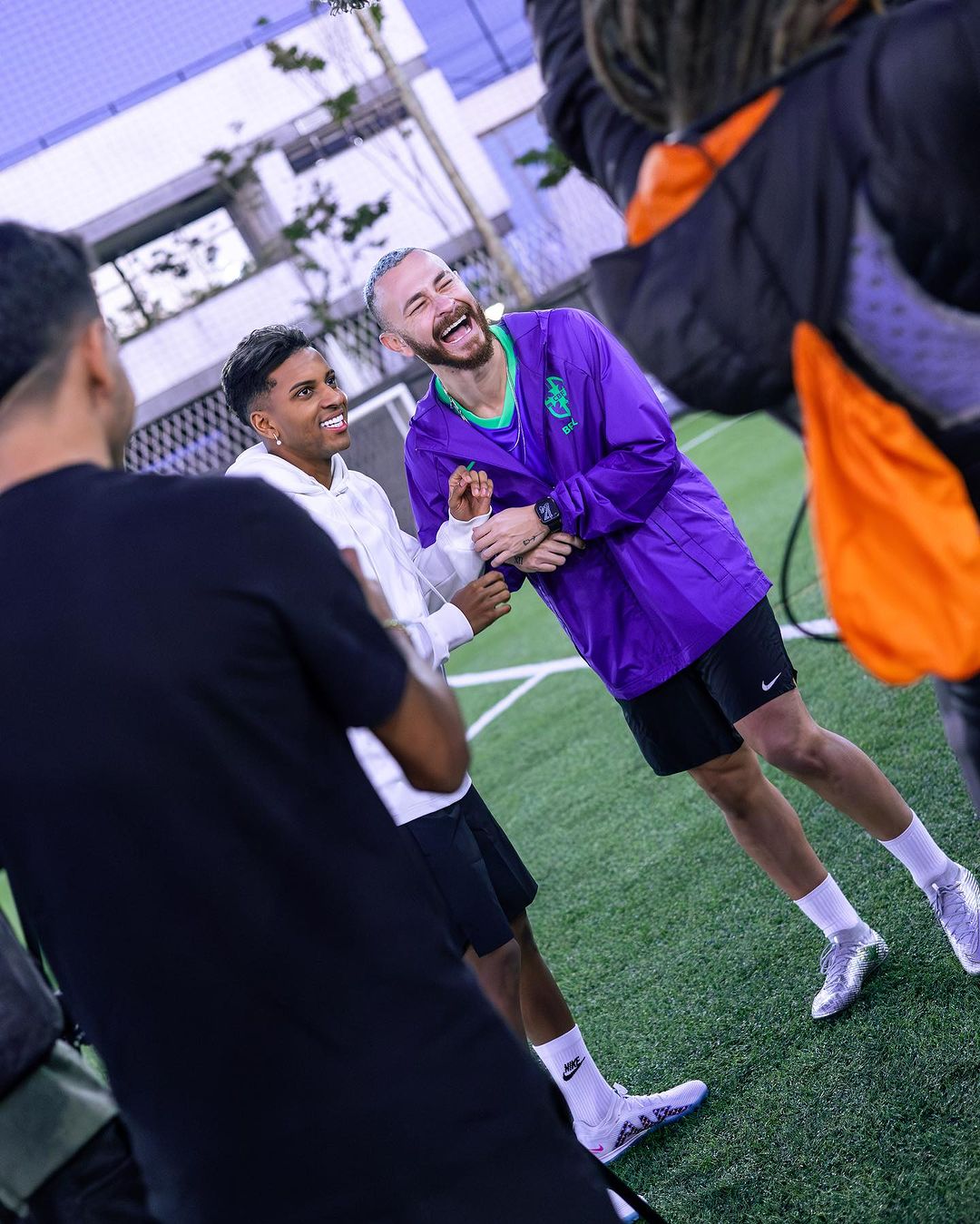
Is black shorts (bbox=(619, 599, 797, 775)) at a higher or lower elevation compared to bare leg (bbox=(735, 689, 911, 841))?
higher

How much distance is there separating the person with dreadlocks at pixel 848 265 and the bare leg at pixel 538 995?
1.98 meters

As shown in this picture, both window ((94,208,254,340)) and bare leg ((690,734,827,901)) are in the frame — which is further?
window ((94,208,254,340))

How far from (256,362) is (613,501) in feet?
3.57

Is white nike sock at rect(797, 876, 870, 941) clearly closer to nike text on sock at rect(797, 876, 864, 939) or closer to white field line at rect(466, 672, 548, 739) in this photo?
nike text on sock at rect(797, 876, 864, 939)

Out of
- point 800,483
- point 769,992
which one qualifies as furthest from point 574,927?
point 800,483

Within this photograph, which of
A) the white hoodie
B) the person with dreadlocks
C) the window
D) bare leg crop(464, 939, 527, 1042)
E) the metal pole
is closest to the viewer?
the person with dreadlocks

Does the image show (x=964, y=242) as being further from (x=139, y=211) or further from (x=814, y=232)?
(x=139, y=211)

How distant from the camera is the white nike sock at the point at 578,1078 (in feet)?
10.4

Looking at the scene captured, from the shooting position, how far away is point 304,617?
59.7 inches

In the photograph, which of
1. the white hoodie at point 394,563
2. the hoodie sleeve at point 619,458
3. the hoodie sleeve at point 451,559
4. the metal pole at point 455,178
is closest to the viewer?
the white hoodie at point 394,563

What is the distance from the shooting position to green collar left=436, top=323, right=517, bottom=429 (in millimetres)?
3412

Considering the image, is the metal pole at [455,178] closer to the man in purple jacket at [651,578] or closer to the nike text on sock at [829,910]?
the man in purple jacket at [651,578]

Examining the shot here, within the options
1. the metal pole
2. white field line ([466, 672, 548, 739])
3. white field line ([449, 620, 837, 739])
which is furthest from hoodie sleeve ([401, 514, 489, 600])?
the metal pole

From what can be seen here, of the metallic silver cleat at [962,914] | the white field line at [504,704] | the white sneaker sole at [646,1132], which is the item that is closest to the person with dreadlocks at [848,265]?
the metallic silver cleat at [962,914]
